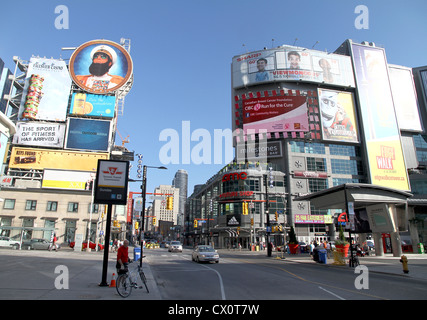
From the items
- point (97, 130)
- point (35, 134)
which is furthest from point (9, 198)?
point (97, 130)

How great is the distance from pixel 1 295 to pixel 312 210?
68503 millimetres

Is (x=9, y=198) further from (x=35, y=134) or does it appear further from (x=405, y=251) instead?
(x=405, y=251)

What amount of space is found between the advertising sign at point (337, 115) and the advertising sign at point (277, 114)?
25.1ft

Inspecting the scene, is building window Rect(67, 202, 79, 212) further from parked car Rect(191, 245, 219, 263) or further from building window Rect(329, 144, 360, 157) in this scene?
building window Rect(329, 144, 360, 157)

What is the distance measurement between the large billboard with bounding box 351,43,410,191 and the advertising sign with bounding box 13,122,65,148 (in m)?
72.5

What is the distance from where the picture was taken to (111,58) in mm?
64688

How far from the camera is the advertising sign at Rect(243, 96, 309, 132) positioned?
71875 millimetres

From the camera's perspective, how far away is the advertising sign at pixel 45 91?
195 ft

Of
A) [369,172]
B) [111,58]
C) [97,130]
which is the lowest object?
[369,172]

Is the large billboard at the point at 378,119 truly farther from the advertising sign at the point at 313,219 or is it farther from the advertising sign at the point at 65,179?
the advertising sign at the point at 65,179

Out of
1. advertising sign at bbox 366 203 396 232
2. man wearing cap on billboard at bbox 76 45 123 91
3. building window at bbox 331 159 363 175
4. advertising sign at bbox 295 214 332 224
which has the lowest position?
advertising sign at bbox 366 203 396 232

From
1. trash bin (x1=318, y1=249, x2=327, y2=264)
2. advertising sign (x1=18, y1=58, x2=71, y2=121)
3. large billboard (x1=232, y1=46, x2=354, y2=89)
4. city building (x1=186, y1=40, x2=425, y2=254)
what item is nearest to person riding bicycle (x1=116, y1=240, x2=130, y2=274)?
trash bin (x1=318, y1=249, x2=327, y2=264)
